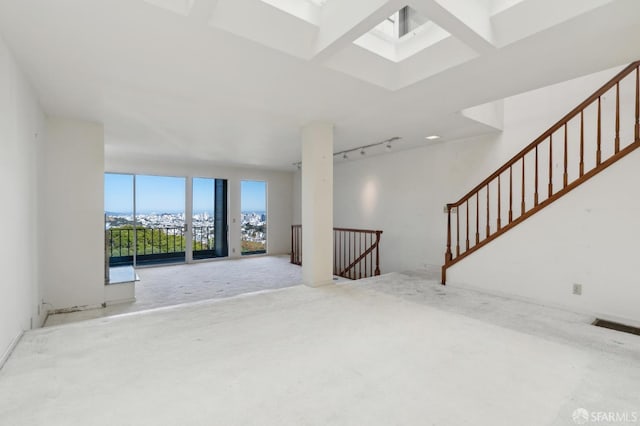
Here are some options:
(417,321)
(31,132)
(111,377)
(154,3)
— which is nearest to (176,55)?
(154,3)

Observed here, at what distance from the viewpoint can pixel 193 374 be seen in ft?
6.14

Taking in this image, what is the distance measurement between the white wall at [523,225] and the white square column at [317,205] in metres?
1.88

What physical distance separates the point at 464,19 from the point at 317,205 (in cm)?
263

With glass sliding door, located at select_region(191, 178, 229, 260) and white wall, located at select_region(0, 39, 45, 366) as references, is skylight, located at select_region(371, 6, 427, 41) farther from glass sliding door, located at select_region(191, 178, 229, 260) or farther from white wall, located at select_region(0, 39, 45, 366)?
glass sliding door, located at select_region(191, 178, 229, 260)

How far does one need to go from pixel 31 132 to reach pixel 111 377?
104 inches

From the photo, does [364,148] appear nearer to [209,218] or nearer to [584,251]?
[584,251]

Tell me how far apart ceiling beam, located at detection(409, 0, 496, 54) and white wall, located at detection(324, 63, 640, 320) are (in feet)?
6.71

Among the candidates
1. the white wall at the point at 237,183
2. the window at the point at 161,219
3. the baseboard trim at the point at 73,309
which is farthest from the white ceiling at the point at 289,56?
the window at the point at 161,219

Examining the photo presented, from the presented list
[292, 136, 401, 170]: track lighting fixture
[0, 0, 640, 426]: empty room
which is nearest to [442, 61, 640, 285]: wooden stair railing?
[0, 0, 640, 426]: empty room

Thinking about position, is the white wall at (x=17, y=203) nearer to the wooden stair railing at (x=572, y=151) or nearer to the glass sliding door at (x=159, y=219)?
the glass sliding door at (x=159, y=219)

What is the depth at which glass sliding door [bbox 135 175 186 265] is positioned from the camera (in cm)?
707

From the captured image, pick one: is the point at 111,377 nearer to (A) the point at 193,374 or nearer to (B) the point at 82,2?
(A) the point at 193,374

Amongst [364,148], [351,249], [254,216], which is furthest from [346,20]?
[254,216]

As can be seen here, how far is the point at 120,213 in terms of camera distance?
680cm
